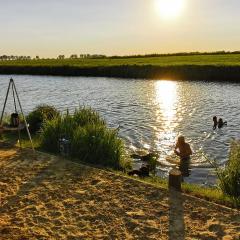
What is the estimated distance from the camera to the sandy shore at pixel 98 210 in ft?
32.7

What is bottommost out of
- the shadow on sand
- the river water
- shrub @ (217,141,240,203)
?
the river water

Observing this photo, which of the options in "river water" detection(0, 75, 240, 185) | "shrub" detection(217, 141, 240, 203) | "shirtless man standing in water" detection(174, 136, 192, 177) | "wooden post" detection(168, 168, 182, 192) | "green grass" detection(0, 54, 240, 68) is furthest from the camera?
"green grass" detection(0, 54, 240, 68)

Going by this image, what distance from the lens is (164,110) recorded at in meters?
38.6

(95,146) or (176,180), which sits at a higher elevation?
(95,146)

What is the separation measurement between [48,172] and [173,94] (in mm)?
36855

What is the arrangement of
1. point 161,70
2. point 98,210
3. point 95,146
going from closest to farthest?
point 98,210, point 95,146, point 161,70

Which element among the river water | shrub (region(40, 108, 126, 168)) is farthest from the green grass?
shrub (region(40, 108, 126, 168))

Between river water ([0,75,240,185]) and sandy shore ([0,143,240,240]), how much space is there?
3239 mm

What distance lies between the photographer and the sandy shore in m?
9.97

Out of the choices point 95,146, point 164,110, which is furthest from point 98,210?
point 164,110

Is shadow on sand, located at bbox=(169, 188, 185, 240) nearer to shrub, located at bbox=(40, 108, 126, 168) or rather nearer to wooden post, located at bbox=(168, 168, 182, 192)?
wooden post, located at bbox=(168, 168, 182, 192)

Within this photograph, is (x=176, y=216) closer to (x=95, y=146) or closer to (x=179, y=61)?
(x=95, y=146)

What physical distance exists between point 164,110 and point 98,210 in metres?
28.0

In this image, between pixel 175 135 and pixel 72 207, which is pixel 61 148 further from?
pixel 175 135
